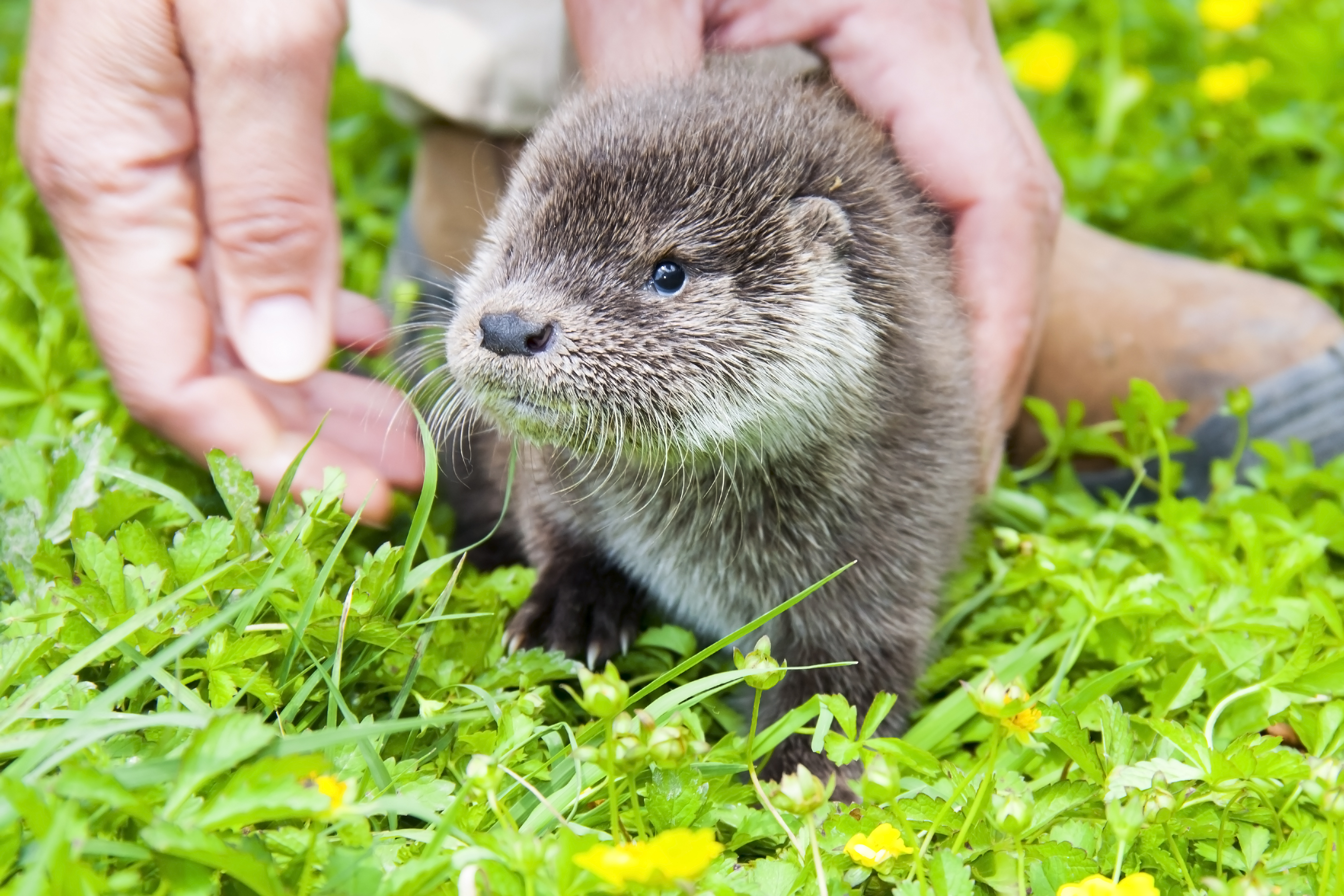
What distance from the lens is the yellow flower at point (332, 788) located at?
160 cm

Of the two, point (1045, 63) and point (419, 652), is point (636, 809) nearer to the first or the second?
point (419, 652)

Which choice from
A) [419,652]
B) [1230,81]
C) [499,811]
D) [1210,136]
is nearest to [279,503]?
[419,652]

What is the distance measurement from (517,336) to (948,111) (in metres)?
1.24

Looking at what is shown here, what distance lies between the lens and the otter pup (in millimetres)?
2141

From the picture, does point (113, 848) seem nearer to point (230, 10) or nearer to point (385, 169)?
point (230, 10)

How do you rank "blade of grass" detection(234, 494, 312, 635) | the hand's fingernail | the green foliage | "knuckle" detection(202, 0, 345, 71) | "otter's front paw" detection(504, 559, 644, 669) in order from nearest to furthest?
"blade of grass" detection(234, 494, 312, 635) < "knuckle" detection(202, 0, 345, 71) < "otter's front paw" detection(504, 559, 644, 669) < the hand's fingernail < the green foliage

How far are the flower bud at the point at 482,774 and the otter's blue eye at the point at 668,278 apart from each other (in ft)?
3.14

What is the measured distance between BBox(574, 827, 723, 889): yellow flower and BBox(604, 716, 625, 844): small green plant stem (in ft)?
0.65

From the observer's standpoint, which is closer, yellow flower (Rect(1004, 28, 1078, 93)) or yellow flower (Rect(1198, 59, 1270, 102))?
yellow flower (Rect(1198, 59, 1270, 102))

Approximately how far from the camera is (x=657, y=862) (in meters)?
1.43

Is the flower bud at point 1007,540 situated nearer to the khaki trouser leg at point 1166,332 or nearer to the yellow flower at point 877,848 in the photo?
the khaki trouser leg at point 1166,332

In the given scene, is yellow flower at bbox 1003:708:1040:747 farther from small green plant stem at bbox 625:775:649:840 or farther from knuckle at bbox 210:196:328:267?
knuckle at bbox 210:196:328:267

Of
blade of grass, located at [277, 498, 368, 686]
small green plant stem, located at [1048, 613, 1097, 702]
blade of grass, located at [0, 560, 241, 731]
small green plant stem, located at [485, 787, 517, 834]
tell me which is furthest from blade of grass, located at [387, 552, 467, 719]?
small green plant stem, located at [1048, 613, 1097, 702]

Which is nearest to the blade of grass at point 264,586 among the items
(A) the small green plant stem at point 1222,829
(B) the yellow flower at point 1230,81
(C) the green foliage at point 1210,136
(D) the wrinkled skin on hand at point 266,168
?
(D) the wrinkled skin on hand at point 266,168
